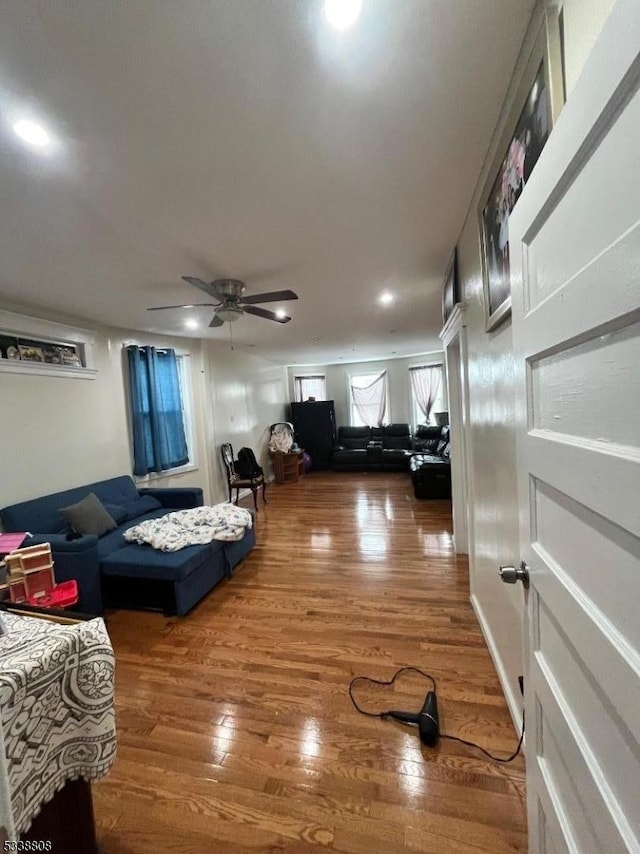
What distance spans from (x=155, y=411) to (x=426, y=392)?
559 centimetres

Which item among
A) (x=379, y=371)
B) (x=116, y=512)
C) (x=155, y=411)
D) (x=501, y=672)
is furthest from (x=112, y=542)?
(x=379, y=371)

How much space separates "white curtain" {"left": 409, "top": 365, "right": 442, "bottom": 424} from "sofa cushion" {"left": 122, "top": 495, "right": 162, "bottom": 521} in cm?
577

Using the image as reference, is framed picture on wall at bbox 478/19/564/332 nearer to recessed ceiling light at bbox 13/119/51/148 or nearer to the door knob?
the door knob

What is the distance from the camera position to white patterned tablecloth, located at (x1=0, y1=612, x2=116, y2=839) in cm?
77

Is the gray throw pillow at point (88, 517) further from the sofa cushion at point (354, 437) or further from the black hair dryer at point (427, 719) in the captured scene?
the sofa cushion at point (354, 437)

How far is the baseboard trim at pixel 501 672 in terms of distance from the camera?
4.76 ft

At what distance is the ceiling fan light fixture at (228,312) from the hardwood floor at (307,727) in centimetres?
228

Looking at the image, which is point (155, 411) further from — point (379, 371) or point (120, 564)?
point (379, 371)

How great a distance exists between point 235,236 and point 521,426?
196cm

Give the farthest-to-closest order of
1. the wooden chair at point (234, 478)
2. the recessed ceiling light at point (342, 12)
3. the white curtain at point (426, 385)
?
the white curtain at point (426, 385)
the wooden chair at point (234, 478)
the recessed ceiling light at point (342, 12)

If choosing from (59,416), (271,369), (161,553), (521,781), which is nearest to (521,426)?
(521,781)

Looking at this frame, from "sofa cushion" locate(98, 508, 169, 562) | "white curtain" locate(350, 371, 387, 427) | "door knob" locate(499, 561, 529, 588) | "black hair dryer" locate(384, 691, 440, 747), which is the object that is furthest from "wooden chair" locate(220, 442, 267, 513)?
"door knob" locate(499, 561, 529, 588)

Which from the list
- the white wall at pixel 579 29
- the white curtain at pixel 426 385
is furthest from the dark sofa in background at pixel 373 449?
the white wall at pixel 579 29

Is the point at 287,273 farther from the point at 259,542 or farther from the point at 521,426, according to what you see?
the point at 259,542
